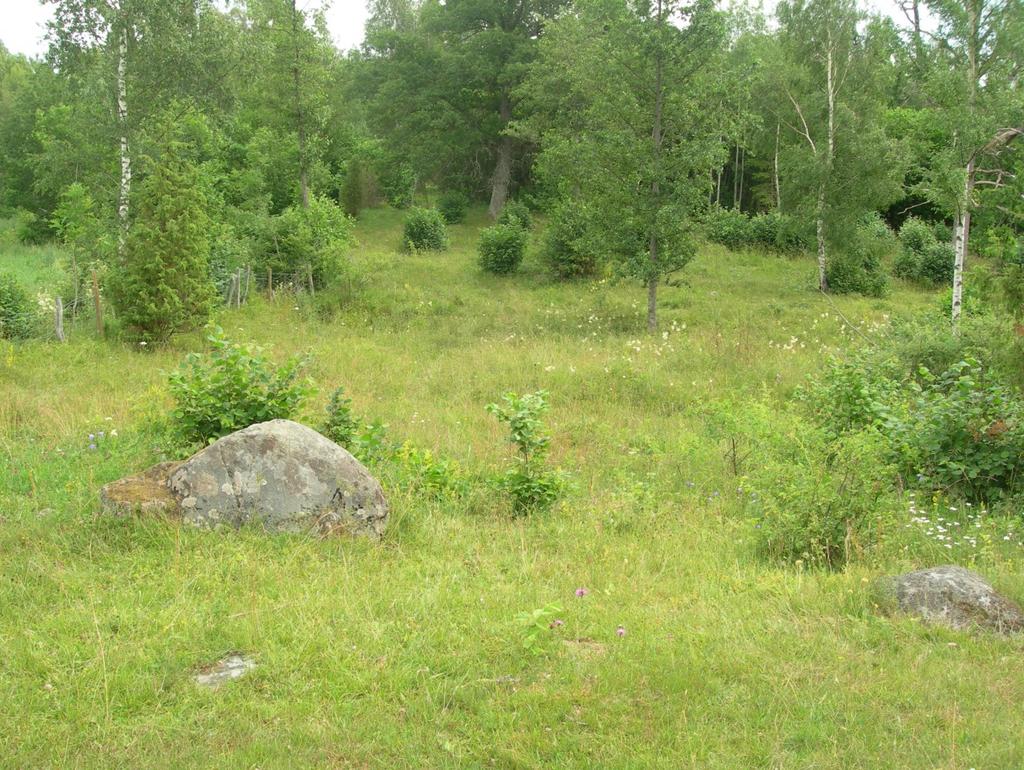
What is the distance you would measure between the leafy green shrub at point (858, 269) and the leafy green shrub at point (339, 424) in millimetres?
20651

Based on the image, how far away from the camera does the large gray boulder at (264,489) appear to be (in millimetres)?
5977

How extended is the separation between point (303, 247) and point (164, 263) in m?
6.60

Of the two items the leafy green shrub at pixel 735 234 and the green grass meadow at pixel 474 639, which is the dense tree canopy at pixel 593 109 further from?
the green grass meadow at pixel 474 639

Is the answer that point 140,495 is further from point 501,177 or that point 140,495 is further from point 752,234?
point 501,177

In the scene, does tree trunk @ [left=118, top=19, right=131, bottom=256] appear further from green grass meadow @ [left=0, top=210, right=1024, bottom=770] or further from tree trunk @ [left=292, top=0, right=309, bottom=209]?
green grass meadow @ [left=0, top=210, right=1024, bottom=770]

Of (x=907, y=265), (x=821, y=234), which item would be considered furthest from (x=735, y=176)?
(x=821, y=234)

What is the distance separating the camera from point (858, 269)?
82.2ft

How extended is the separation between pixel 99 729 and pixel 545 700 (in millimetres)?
2079

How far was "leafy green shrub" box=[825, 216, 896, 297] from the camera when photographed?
24875mm

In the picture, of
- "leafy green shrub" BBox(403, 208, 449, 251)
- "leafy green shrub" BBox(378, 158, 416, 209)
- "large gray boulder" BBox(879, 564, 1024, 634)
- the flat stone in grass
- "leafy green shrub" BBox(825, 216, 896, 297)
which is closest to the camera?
"large gray boulder" BBox(879, 564, 1024, 634)

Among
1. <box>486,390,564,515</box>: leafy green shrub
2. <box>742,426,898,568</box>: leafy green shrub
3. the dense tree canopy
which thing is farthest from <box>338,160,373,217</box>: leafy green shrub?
<box>742,426,898,568</box>: leafy green shrub

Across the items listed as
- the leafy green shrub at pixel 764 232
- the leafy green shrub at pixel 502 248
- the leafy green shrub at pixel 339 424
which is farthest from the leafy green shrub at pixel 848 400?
the leafy green shrub at pixel 764 232

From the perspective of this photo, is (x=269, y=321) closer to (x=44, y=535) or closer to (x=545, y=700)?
(x=44, y=535)

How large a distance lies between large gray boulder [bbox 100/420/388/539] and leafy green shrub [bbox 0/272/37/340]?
11.9m
